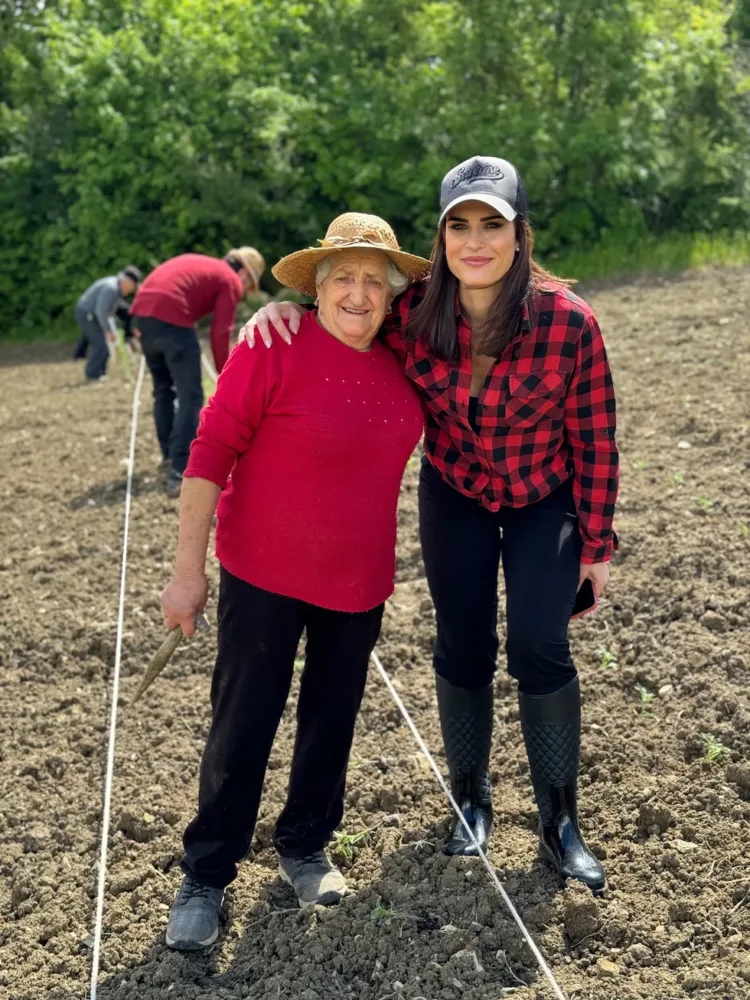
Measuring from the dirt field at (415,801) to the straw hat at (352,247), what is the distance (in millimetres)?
1746

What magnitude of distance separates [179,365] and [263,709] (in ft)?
16.0

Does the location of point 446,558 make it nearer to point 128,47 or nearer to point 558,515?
point 558,515

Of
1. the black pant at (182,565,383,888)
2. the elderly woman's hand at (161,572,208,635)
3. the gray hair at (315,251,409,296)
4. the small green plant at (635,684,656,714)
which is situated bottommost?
the small green plant at (635,684,656,714)

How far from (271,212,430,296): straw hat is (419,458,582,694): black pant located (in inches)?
23.3

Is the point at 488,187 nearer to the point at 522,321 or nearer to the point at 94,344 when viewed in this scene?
the point at 522,321

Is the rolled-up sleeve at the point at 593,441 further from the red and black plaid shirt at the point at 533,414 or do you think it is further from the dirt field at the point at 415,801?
the dirt field at the point at 415,801

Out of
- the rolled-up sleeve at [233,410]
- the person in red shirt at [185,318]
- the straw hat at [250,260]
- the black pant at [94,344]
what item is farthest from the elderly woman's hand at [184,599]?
the black pant at [94,344]

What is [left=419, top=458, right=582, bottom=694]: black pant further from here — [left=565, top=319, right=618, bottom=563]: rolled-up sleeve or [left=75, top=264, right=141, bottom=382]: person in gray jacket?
[left=75, top=264, right=141, bottom=382]: person in gray jacket

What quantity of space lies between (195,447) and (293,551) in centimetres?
36

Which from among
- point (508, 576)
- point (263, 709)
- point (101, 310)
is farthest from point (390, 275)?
point (101, 310)

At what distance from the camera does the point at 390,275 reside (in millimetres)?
2822

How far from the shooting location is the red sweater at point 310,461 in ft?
8.67

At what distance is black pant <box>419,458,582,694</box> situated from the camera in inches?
113

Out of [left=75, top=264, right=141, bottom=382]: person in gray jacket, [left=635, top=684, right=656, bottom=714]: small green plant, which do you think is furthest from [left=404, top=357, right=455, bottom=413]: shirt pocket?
[left=75, top=264, right=141, bottom=382]: person in gray jacket
